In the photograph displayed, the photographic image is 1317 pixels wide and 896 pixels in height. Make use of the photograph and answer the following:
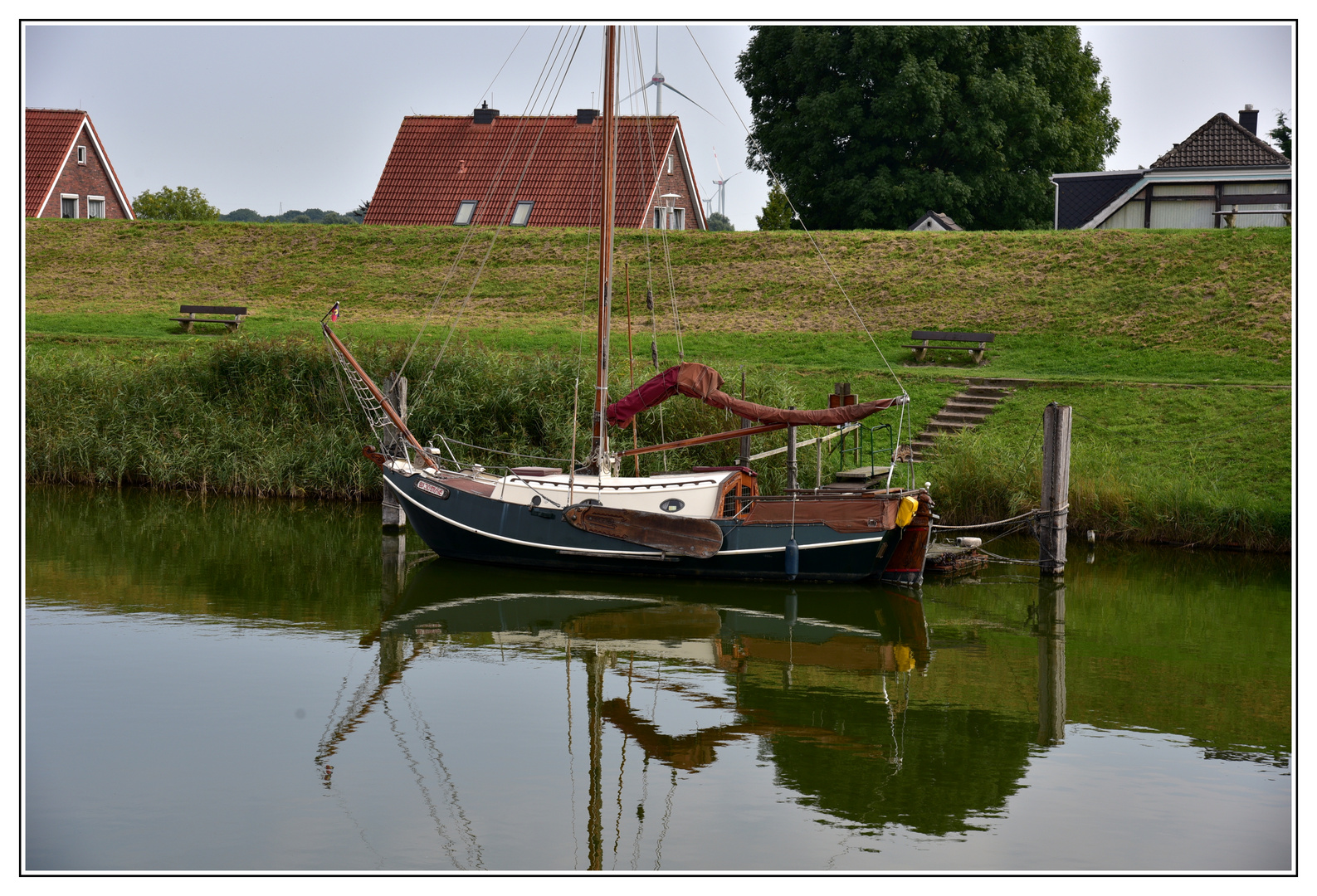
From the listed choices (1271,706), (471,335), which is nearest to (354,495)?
(471,335)

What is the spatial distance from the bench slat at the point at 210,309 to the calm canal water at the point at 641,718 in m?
14.4

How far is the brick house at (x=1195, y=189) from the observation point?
139 feet

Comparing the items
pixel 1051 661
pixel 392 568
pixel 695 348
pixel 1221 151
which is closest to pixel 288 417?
pixel 392 568

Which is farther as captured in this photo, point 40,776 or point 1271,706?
point 1271,706

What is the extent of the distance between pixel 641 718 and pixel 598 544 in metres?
6.14

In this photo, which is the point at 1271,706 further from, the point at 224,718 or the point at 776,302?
the point at 776,302

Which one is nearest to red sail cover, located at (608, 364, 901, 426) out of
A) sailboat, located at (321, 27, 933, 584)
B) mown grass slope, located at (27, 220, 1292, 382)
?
sailboat, located at (321, 27, 933, 584)

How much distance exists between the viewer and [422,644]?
14.8 m

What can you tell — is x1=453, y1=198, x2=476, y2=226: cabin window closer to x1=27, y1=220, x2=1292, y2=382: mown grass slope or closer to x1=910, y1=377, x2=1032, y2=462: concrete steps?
x1=27, y1=220, x2=1292, y2=382: mown grass slope

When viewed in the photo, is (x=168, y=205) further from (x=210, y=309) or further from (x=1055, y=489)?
(x=1055, y=489)

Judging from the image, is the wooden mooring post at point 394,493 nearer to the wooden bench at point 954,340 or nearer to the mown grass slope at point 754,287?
the mown grass slope at point 754,287

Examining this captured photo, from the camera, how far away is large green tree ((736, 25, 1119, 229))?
4650cm

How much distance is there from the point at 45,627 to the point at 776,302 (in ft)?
79.2

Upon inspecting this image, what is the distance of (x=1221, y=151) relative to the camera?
45719 mm
